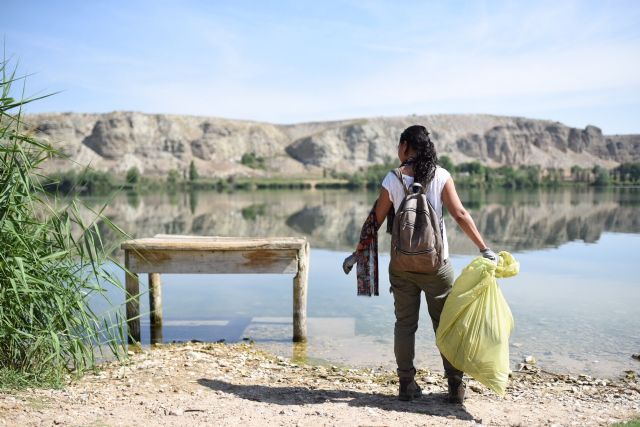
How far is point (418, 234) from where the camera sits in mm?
4730

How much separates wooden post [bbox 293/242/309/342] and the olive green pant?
2.77 m

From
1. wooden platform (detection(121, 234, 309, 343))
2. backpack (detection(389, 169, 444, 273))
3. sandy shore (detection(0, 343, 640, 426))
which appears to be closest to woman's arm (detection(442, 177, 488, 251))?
backpack (detection(389, 169, 444, 273))

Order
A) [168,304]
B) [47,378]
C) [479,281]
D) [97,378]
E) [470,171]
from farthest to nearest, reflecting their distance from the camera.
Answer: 1. [470,171]
2. [168,304]
3. [97,378]
4. [47,378]
5. [479,281]

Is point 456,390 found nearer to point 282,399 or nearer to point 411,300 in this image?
point 411,300

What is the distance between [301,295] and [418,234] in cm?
347

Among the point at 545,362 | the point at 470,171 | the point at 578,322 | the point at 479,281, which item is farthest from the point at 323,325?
the point at 470,171

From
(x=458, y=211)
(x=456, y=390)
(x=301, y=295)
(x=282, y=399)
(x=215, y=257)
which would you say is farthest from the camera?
(x=301, y=295)

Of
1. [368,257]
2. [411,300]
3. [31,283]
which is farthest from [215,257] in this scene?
[411,300]

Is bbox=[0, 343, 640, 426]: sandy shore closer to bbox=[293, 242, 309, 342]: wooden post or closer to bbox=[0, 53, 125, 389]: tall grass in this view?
bbox=[0, 53, 125, 389]: tall grass

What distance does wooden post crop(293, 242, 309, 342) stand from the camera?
769 centimetres

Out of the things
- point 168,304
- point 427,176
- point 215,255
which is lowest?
point 168,304

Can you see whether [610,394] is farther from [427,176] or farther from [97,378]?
[97,378]

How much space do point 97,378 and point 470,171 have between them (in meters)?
167

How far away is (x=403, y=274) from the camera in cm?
491
